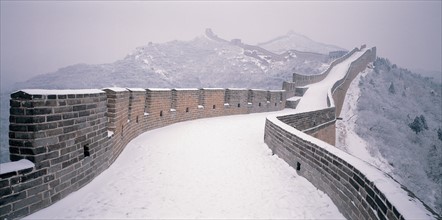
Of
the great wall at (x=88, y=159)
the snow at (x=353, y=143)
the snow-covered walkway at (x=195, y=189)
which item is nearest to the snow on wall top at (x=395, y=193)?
the great wall at (x=88, y=159)

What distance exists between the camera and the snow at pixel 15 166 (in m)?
2.74

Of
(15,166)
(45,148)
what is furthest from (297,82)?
(15,166)

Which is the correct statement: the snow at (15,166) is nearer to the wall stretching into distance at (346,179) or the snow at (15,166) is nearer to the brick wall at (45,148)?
the brick wall at (45,148)

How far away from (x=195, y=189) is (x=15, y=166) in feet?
7.11

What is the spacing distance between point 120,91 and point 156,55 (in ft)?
421

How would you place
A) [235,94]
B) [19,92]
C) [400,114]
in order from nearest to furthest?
[19,92], [235,94], [400,114]

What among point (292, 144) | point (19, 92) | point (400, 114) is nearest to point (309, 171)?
point (292, 144)

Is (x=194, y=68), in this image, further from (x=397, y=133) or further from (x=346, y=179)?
(x=346, y=179)

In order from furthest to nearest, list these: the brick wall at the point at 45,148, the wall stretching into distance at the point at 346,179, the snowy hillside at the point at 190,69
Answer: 1. the snowy hillside at the point at 190,69
2. the brick wall at the point at 45,148
3. the wall stretching into distance at the point at 346,179

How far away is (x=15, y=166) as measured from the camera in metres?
2.86

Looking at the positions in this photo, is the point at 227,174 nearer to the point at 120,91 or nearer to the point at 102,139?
the point at 102,139

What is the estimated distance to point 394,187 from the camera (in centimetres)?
271

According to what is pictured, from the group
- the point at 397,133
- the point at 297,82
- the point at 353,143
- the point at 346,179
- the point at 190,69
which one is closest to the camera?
the point at 346,179

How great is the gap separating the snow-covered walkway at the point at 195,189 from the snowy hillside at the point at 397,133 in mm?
16517
